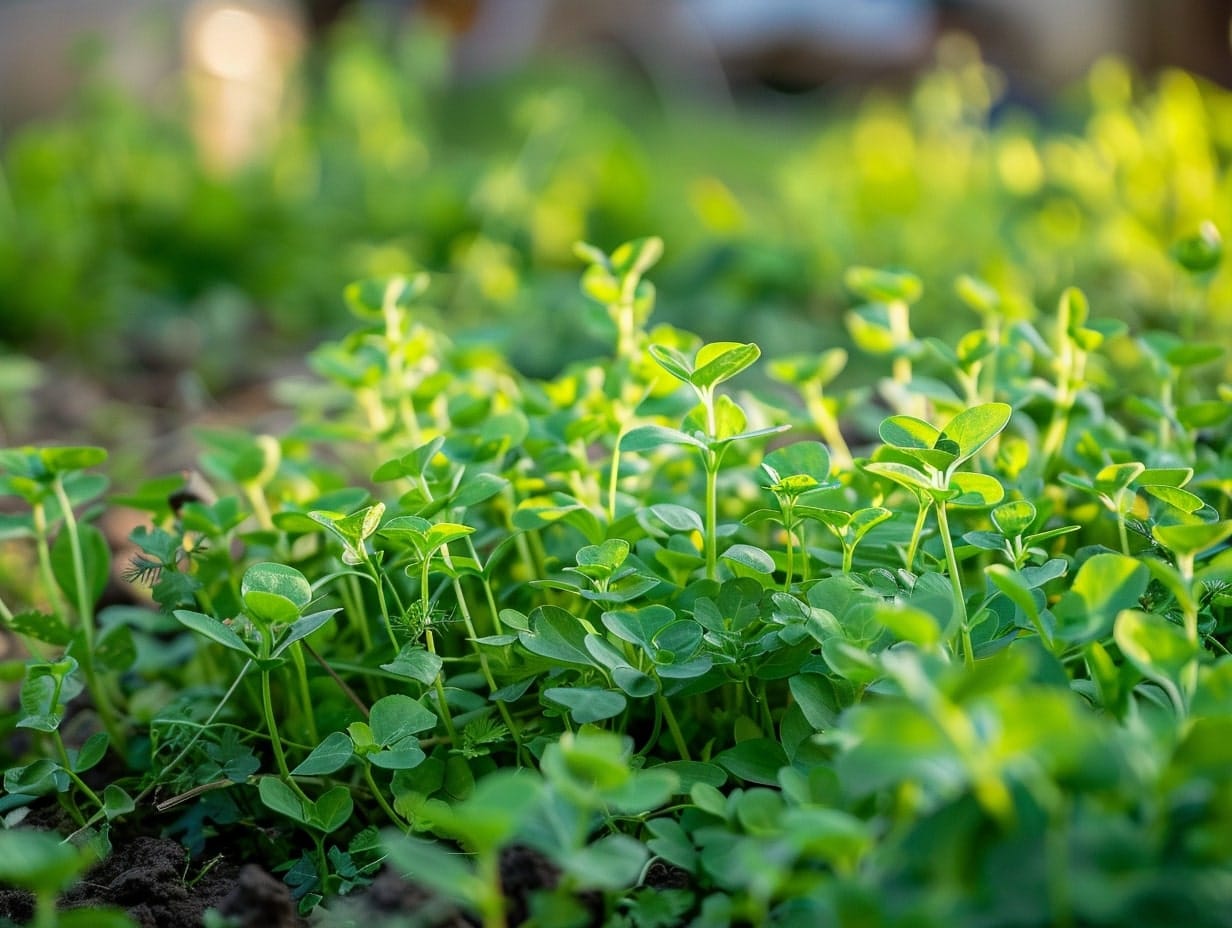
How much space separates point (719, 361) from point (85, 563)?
2.35 ft

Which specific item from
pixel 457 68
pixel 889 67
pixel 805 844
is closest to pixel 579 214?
pixel 805 844

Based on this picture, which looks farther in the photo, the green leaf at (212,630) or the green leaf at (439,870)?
the green leaf at (212,630)

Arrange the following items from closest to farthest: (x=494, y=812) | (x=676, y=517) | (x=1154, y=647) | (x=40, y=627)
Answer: (x=494, y=812)
(x=1154, y=647)
(x=676, y=517)
(x=40, y=627)

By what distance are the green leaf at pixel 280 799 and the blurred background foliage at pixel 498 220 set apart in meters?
1.20

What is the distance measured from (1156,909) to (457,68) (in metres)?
4.95

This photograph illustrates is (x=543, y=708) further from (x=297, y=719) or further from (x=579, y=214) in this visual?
(x=579, y=214)

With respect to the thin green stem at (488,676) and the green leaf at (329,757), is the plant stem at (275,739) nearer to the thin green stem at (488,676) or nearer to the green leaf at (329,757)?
the green leaf at (329,757)

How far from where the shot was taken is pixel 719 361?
3.04ft

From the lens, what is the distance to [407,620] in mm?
977

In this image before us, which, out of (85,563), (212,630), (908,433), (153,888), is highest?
(908,433)

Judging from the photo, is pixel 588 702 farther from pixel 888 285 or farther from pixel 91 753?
pixel 888 285

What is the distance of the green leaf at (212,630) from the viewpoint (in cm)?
87

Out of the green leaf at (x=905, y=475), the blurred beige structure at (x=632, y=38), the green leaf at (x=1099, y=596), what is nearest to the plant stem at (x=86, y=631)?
the green leaf at (x=905, y=475)

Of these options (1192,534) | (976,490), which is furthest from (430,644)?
(1192,534)
